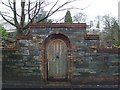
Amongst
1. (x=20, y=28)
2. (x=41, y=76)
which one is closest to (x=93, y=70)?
(x=41, y=76)

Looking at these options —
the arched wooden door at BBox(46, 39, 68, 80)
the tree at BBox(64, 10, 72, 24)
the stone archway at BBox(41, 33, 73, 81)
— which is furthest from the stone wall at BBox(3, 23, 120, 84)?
the tree at BBox(64, 10, 72, 24)

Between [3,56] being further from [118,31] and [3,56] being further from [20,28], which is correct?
[118,31]

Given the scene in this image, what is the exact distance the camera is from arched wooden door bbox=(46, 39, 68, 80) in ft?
36.0

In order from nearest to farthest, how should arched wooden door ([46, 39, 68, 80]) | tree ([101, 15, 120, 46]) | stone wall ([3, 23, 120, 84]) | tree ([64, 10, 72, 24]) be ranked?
stone wall ([3, 23, 120, 84]) < arched wooden door ([46, 39, 68, 80]) < tree ([64, 10, 72, 24]) < tree ([101, 15, 120, 46])

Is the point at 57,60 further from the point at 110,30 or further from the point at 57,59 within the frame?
the point at 110,30

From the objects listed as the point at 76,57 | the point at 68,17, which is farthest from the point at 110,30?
the point at 76,57

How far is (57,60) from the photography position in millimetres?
11031

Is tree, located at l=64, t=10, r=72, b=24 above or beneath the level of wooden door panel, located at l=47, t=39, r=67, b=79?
above

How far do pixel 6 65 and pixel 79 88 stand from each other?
9.81 ft

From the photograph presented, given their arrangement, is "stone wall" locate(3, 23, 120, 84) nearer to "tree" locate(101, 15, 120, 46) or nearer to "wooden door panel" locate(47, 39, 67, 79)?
"wooden door panel" locate(47, 39, 67, 79)

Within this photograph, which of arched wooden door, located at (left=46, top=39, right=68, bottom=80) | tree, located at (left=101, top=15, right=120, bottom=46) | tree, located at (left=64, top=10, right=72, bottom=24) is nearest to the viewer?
arched wooden door, located at (left=46, top=39, right=68, bottom=80)

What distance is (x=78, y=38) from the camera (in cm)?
1081

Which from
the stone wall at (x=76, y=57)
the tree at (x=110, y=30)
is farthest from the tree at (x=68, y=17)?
the stone wall at (x=76, y=57)

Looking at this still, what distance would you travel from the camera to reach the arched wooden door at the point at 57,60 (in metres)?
11.0
